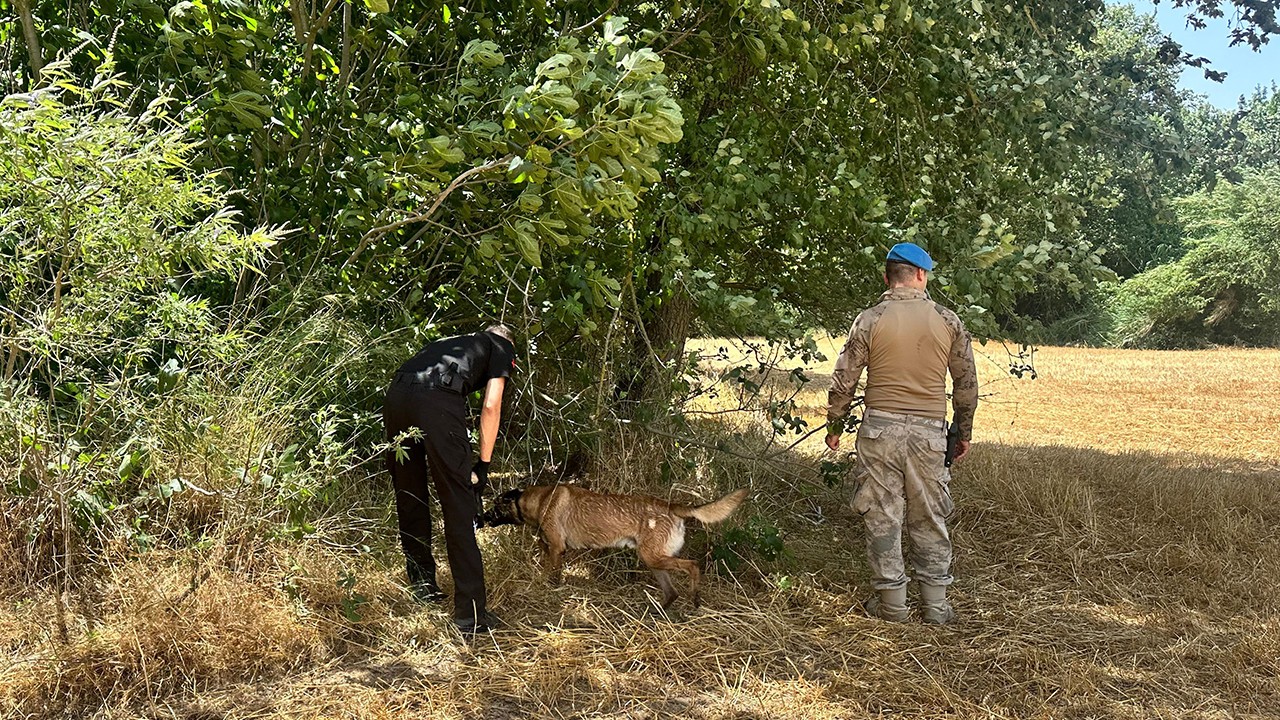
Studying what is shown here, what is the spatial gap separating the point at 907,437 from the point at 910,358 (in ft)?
1.47

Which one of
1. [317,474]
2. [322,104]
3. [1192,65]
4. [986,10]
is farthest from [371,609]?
[1192,65]

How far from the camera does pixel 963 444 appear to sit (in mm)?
5750

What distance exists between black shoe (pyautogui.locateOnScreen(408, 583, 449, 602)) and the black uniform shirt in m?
1.10

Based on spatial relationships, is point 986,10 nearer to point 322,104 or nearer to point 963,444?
point 963,444

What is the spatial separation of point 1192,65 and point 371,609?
917cm

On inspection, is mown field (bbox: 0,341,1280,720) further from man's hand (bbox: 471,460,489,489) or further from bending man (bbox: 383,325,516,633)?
man's hand (bbox: 471,460,489,489)

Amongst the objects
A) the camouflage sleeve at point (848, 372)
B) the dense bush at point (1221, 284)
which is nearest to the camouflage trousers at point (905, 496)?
the camouflage sleeve at point (848, 372)

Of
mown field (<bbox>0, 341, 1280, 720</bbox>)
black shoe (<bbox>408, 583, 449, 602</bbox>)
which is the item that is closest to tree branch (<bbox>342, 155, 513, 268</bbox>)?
mown field (<bbox>0, 341, 1280, 720</bbox>)

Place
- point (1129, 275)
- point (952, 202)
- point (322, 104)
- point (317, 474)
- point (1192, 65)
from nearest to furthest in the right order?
point (317, 474) < point (322, 104) < point (952, 202) < point (1192, 65) < point (1129, 275)

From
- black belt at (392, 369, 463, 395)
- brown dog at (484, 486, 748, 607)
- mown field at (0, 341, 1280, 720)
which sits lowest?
mown field at (0, 341, 1280, 720)

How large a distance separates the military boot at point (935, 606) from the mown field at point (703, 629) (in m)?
0.10

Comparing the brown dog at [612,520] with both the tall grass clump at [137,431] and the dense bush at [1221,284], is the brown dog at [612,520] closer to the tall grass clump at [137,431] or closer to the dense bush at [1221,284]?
the tall grass clump at [137,431]

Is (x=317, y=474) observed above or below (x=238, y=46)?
below

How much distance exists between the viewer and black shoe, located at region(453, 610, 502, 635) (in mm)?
4910
